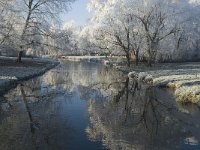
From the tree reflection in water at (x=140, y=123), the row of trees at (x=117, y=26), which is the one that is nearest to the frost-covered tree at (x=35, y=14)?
the row of trees at (x=117, y=26)

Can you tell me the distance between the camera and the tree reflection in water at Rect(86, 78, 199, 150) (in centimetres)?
1423

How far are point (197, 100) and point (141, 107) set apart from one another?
3256 mm

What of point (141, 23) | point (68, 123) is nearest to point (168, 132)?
point (68, 123)

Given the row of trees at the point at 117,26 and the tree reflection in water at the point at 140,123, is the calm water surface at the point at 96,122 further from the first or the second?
the row of trees at the point at 117,26

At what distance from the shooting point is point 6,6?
37094 millimetres

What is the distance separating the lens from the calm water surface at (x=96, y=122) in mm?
13914

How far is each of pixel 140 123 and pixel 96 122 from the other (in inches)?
78.7

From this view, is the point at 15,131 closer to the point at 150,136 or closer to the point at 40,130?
the point at 40,130

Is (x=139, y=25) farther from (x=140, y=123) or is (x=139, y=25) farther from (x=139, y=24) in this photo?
(x=140, y=123)

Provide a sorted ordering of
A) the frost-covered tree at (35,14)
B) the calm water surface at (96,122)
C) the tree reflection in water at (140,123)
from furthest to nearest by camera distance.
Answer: the frost-covered tree at (35,14) < the tree reflection in water at (140,123) < the calm water surface at (96,122)

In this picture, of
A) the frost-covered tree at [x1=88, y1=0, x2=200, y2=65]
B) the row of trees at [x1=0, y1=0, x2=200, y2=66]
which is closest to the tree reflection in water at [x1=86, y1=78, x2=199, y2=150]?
the row of trees at [x1=0, y1=0, x2=200, y2=66]

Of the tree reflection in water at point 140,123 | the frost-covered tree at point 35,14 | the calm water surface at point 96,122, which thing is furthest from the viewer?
the frost-covered tree at point 35,14

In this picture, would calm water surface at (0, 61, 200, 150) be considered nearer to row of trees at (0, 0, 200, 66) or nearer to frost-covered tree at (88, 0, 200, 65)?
row of trees at (0, 0, 200, 66)

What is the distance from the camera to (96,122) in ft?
58.7
